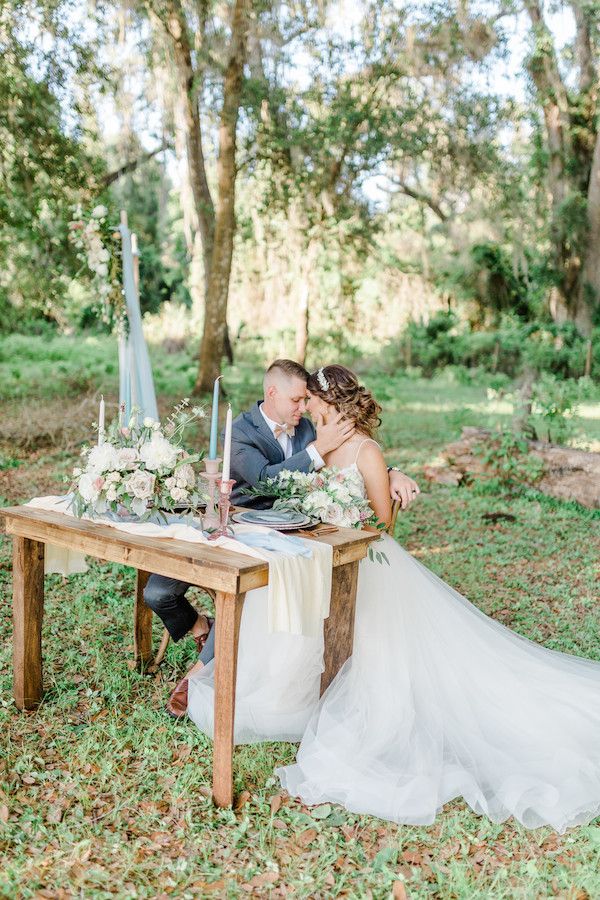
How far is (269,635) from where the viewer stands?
342 centimetres

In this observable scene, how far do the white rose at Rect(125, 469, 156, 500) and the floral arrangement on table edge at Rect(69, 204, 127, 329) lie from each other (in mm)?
2828

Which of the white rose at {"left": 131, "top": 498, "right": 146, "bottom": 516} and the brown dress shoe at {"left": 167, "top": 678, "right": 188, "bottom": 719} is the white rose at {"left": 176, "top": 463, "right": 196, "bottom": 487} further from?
the brown dress shoe at {"left": 167, "top": 678, "right": 188, "bottom": 719}

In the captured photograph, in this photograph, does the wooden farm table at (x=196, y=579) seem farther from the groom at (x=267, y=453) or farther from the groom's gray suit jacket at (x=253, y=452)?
the groom's gray suit jacket at (x=253, y=452)

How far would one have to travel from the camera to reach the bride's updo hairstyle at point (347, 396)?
3643 mm

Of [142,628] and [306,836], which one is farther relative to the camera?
[142,628]

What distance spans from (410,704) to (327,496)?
0.90 metres

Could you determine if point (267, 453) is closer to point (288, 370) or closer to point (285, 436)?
point (285, 436)

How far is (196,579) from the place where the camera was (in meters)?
2.77

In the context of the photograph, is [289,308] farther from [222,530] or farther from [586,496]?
[222,530]

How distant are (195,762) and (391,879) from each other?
0.97 meters

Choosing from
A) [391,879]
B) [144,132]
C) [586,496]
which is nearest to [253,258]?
[144,132]

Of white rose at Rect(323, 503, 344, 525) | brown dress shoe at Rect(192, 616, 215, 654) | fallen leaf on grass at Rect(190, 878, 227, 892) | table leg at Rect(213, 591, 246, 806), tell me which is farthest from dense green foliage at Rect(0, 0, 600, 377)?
fallen leaf on grass at Rect(190, 878, 227, 892)

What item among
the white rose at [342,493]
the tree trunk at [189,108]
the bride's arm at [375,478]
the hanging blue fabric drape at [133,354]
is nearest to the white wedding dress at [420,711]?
the bride's arm at [375,478]

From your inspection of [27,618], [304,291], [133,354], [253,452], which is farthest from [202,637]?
[304,291]
